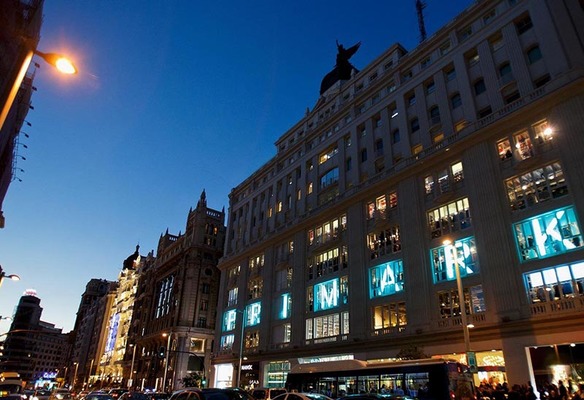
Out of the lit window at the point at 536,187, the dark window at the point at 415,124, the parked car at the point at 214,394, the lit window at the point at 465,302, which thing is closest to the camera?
the parked car at the point at 214,394

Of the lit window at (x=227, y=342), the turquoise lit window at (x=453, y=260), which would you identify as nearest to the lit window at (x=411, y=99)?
the turquoise lit window at (x=453, y=260)

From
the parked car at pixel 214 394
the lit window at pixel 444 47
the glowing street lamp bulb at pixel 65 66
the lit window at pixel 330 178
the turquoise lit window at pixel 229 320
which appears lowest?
the parked car at pixel 214 394

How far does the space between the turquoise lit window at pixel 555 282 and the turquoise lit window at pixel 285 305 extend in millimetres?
27233

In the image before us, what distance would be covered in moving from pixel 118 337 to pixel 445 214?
382 ft

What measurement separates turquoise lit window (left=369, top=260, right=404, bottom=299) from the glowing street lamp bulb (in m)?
30.4

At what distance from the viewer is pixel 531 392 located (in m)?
19.5

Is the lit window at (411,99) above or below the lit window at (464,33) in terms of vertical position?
below

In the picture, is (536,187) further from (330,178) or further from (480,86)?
(330,178)

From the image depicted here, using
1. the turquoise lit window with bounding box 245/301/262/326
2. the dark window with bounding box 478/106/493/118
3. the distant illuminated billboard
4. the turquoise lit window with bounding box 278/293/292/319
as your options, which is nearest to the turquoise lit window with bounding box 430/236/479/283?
the dark window with bounding box 478/106/493/118

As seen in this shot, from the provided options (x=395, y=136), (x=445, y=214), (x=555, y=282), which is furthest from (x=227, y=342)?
(x=555, y=282)

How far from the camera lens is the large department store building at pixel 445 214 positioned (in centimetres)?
2530

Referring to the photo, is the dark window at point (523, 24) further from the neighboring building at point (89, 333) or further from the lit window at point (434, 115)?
the neighboring building at point (89, 333)

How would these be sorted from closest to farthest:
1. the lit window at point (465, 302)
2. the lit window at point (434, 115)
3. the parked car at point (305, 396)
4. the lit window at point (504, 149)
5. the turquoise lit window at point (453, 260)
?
the parked car at point (305, 396)
the lit window at point (465, 302)
the turquoise lit window at point (453, 260)
the lit window at point (504, 149)
the lit window at point (434, 115)

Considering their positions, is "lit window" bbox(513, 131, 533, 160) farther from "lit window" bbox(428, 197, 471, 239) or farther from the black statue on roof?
the black statue on roof
